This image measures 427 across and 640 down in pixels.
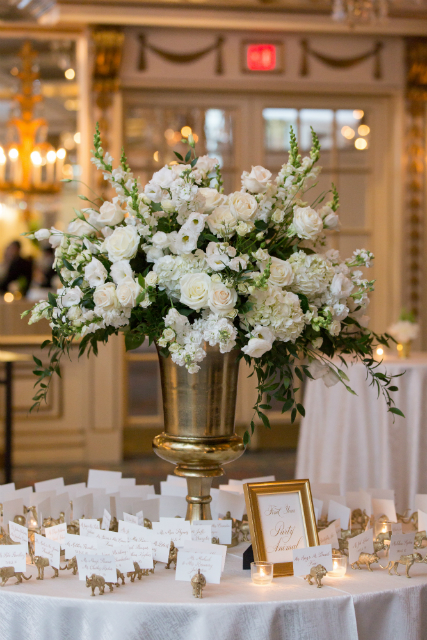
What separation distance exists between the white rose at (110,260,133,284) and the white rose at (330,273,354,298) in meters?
0.35

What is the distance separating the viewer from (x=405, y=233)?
557 centimetres

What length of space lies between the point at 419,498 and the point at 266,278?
0.65 metres

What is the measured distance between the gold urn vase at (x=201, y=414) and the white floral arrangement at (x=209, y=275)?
0.04 metres

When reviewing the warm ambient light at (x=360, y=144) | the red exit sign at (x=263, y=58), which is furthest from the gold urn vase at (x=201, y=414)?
the warm ambient light at (x=360, y=144)

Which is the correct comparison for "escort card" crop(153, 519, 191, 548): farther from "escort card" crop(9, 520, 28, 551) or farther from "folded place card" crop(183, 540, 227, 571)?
"escort card" crop(9, 520, 28, 551)

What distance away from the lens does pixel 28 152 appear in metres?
5.36

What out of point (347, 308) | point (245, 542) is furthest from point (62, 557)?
point (347, 308)

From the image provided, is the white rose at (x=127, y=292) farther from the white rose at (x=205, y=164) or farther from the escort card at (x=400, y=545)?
the escort card at (x=400, y=545)

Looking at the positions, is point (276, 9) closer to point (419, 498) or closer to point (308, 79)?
point (308, 79)

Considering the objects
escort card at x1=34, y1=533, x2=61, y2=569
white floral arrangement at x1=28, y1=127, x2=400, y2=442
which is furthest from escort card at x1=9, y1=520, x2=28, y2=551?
white floral arrangement at x1=28, y1=127, x2=400, y2=442

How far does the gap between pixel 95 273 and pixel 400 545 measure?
688 mm

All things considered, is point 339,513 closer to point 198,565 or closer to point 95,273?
point 198,565

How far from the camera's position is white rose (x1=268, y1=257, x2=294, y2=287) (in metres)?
1.29

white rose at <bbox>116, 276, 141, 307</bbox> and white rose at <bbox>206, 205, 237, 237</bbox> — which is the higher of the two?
white rose at <bbox>206, 205, 237, 237</bbox>
